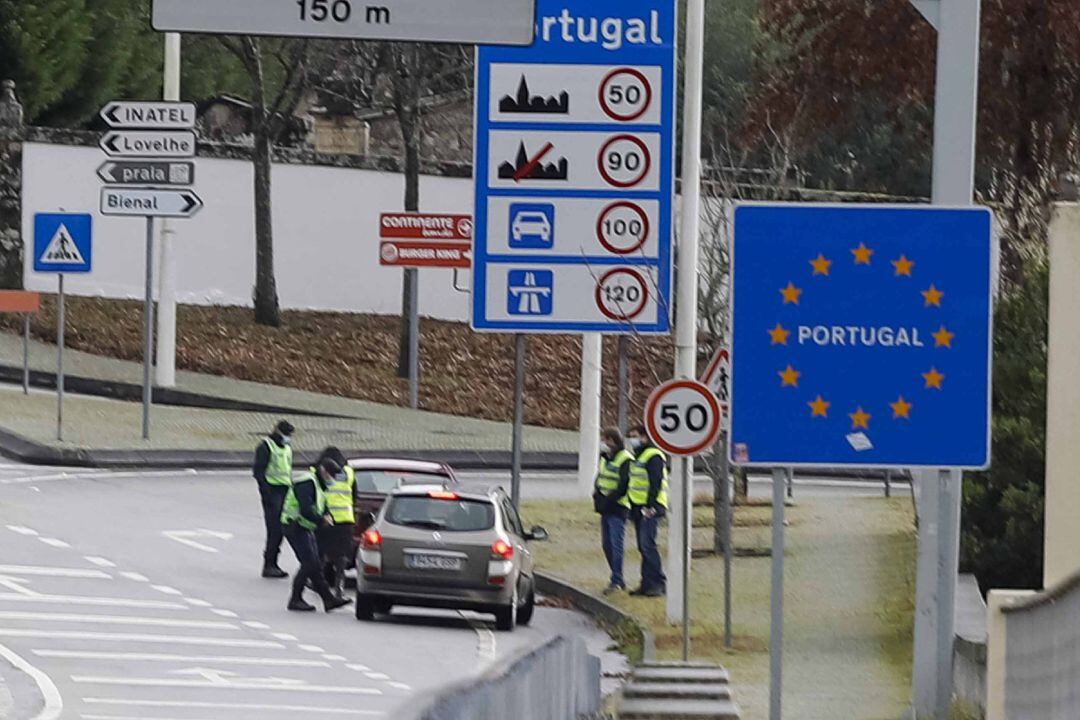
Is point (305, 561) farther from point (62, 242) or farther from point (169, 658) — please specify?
point (62, 242)

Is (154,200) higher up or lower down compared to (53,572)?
higher up

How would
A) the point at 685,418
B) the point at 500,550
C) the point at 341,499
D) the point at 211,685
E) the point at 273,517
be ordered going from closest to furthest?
the point at 211,685 → the point at 685,418 → the point at 500,550 → the point at 341,499 → the point at 273,517

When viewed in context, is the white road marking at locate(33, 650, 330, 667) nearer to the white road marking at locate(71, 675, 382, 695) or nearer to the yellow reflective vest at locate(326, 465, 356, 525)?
the white road marking at locate(71, 675, 382, 695)

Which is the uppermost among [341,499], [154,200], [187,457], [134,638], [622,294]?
[154,200]

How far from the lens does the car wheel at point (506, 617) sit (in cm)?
2206

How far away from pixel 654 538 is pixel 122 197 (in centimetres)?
1091

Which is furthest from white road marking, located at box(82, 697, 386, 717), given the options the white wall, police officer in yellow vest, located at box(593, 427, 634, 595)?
the white wall

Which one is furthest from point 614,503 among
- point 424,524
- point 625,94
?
point 625,94

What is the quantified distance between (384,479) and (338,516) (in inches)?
86.6

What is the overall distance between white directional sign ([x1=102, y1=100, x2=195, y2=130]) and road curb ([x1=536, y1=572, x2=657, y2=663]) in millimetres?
9354

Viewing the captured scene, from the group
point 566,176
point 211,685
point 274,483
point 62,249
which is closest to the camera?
point 211,685

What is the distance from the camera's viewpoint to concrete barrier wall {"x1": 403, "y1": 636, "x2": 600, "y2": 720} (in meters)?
7.40

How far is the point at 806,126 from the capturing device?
33.7 m

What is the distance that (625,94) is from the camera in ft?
61.6
